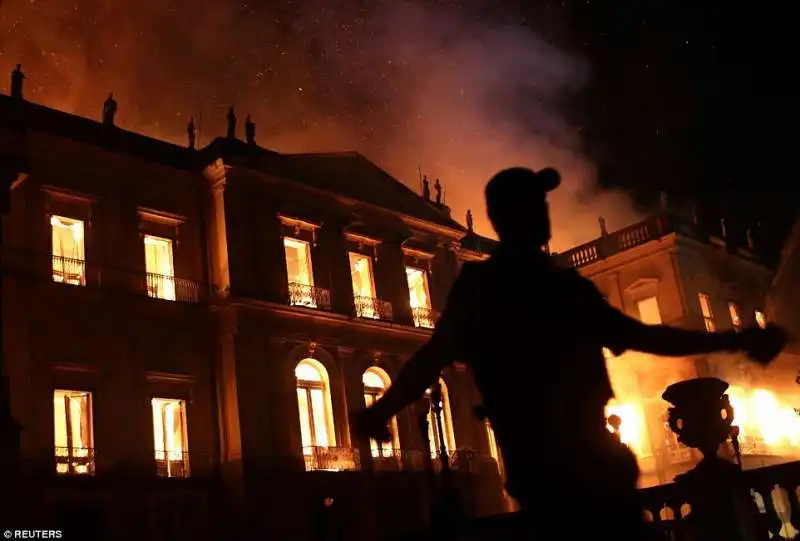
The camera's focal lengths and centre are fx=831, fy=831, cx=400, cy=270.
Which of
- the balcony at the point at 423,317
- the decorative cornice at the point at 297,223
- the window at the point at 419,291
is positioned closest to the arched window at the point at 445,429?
the balcony at the point at 423,317

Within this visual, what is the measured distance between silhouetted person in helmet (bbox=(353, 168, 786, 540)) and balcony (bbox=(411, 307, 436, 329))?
2429 cm

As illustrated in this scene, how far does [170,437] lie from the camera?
68.7 ft

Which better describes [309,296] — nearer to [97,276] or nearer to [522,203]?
[97,276]

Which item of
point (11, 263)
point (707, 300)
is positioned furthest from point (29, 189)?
point (707, 300)

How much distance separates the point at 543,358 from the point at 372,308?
76.8 ft

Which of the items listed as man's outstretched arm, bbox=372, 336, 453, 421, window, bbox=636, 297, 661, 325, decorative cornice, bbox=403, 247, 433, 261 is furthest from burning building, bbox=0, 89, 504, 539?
man's outstretched arm, bbox=372, 336, 453, 421

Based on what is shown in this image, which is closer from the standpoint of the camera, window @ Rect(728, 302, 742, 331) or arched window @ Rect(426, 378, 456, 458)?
arched window @ Rect(426, 378, 456, 458)

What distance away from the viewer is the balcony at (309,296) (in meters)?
23.9

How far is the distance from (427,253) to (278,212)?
21.1 ft

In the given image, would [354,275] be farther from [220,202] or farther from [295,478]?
[295,478]

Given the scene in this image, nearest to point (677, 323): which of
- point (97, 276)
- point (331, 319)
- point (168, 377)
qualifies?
point (331, 319)

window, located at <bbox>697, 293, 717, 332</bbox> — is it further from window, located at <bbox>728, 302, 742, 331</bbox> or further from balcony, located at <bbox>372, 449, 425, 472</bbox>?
balcony, located at <bbox>372, 449, 425, 472</bbox>

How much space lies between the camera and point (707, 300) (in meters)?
32.8

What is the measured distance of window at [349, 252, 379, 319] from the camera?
1019 inches
